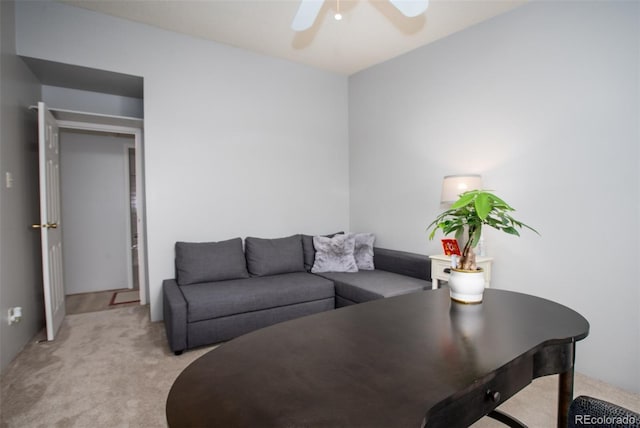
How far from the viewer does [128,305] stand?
13.0 feet

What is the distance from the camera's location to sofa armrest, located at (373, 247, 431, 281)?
3197mm

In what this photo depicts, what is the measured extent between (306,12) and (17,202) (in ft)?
8.78

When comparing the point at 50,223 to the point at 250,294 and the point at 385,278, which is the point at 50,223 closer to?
the point at 250,294

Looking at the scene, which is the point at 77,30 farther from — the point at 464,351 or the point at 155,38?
the point at 464,351

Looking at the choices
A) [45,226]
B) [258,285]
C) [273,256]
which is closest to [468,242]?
[258,285]

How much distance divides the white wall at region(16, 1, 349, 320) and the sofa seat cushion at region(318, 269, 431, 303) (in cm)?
101

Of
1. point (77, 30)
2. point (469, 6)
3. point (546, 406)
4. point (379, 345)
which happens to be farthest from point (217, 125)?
point (546, 406)

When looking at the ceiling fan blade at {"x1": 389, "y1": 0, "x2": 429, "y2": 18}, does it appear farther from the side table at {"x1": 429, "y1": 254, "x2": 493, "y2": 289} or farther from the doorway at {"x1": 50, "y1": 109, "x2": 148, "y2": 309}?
the doorway at {"x1": 50, "y1": 109, "x2": 148, "y2": 309}

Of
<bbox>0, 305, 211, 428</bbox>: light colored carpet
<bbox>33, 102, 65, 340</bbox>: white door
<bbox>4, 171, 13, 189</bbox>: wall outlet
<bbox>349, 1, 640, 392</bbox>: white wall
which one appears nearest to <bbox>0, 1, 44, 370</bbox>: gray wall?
<bbox>4, 171, 13, 189</bbox>: wall outlet

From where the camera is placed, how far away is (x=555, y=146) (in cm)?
248

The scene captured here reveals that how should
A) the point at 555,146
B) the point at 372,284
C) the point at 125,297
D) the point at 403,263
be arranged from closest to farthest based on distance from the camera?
the point at 555,146
the point at 372,284
the point at 403,263
the point at 125,297

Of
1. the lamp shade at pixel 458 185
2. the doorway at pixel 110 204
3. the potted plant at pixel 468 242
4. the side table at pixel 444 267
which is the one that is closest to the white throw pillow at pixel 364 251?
the side table at pixel 444 267

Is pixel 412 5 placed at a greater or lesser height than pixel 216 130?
greater

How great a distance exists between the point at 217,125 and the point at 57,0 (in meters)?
1.55
